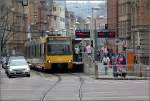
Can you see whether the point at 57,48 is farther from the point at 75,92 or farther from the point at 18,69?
the point at 75,92

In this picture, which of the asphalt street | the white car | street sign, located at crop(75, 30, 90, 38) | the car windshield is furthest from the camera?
street sign, located at crop(75, 30, 90, 38)

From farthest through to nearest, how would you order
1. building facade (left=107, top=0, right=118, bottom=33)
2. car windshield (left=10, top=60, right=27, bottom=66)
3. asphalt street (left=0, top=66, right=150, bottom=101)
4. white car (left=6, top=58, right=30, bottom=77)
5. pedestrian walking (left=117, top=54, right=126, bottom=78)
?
building facade (left=107, top=0, right=118, bottom=33) → car windshield (left=10, top=60, right=27, bottom=66) → white car (left=6, top=58, right=30, bottom=77) → pedestrian walking (left=117, top=54, right=126, bottom=78) → asphalt street (left=0, top=66, right=150, bottom=101)

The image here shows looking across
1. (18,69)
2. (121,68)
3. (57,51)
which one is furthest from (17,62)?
(121,68)

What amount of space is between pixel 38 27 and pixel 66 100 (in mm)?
106219

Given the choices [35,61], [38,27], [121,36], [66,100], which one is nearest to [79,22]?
[38,27]

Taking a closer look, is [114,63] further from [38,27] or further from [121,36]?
[38,27]

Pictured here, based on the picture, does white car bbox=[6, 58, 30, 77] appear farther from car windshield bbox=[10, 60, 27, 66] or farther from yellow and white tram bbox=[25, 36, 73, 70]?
yellow and white tram bbox=[25, 36, 73, 70]

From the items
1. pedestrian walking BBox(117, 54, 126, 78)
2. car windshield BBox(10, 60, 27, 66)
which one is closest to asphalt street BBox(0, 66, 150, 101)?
pedestrian walking BBox(117, 54, 126, 78)

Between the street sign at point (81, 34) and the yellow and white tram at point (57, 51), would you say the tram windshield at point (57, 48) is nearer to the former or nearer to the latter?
the yellow and white tram at point (57, 51)

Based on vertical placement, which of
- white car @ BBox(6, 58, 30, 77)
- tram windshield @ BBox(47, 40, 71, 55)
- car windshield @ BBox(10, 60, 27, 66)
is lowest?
white car @ BBox(6, 58, 30, 77)

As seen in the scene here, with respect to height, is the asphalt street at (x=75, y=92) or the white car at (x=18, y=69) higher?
the asphalt street at (x=75, y=92)

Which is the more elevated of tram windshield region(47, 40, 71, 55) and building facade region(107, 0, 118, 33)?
building facade region(107, 0, 118, 33)

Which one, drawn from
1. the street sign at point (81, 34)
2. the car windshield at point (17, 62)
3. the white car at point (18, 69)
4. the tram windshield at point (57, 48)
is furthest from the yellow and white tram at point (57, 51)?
the street sign at point (81, 34)

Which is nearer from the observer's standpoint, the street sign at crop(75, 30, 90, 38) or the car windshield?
the car windshield
